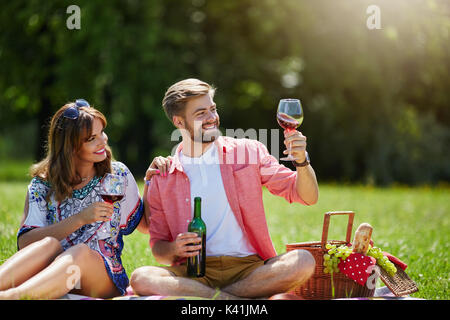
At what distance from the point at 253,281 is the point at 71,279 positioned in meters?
1.17

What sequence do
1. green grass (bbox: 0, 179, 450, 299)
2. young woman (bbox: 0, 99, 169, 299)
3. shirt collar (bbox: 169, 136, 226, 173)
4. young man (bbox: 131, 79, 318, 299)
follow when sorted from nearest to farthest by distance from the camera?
young woman (bbox: 0, 99, 169, 299) < young man (bbox: 131, 79, 318, 299) < shirt collar (bbox: 169, 136, 226, 173) < green grass (bbox: 0, 179, 450, 299)

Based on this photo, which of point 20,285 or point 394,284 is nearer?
point 20,285

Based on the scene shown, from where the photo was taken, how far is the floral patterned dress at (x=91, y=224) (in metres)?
3.99

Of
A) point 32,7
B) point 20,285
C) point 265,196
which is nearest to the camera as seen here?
point 20,285

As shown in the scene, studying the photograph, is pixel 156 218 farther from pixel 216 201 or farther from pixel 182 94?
pixel 182 94

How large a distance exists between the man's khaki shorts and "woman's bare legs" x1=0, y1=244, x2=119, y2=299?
455 millimetres

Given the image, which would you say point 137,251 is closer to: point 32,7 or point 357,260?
point 357,260

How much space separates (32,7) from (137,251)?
32.9 feet

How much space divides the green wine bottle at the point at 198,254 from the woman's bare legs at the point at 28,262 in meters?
0.88

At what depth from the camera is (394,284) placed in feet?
13.1

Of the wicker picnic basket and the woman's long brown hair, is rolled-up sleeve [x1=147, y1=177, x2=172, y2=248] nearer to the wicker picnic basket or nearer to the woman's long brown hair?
the woman's long brown hair

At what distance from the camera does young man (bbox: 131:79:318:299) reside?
3.78 m

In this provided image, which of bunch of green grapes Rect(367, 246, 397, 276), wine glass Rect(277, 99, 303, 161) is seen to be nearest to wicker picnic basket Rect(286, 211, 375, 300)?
bunch of green grapes Rect(367, 246, 397, 276)

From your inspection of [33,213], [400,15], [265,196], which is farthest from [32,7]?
[33,213]
